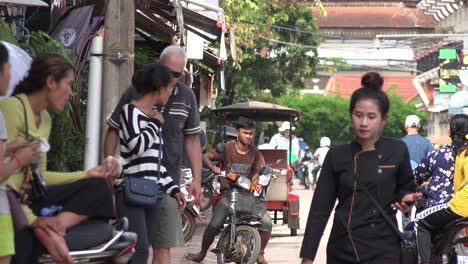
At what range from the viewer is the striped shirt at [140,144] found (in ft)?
27.3

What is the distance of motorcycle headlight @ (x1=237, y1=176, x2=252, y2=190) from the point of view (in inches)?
567

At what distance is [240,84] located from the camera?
39594 mm

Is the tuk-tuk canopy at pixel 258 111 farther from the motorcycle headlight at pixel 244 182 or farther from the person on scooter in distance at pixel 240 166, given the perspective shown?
the motorcycle headlight at pixel 244 182

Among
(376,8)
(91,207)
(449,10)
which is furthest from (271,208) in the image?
(376,8)

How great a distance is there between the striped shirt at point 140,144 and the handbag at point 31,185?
1.80m

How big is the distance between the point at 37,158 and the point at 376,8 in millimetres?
97339

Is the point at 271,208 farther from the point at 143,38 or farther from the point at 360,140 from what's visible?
the point at 360,140

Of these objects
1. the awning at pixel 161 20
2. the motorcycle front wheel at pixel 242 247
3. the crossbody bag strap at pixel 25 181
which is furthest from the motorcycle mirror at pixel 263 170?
the crossbody bag strap at pixel 25 181

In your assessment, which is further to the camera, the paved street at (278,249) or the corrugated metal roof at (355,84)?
the corrugated metal roof at (355,84)

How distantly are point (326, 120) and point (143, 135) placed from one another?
65.9m

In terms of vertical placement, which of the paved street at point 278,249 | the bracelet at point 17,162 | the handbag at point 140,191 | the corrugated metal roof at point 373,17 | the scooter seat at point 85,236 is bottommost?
the paved street at point 278,249

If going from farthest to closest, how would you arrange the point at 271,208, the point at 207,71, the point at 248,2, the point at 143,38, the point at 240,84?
1. the point at 240,84
2. the point at 248,2
3. the point at 207,71
4. the point at 271,208
5. the point at 143,38

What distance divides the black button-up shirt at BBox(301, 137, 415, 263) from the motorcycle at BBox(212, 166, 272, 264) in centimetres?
688

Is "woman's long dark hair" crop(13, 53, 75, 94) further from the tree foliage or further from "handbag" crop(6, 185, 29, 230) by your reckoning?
the tree foliage
